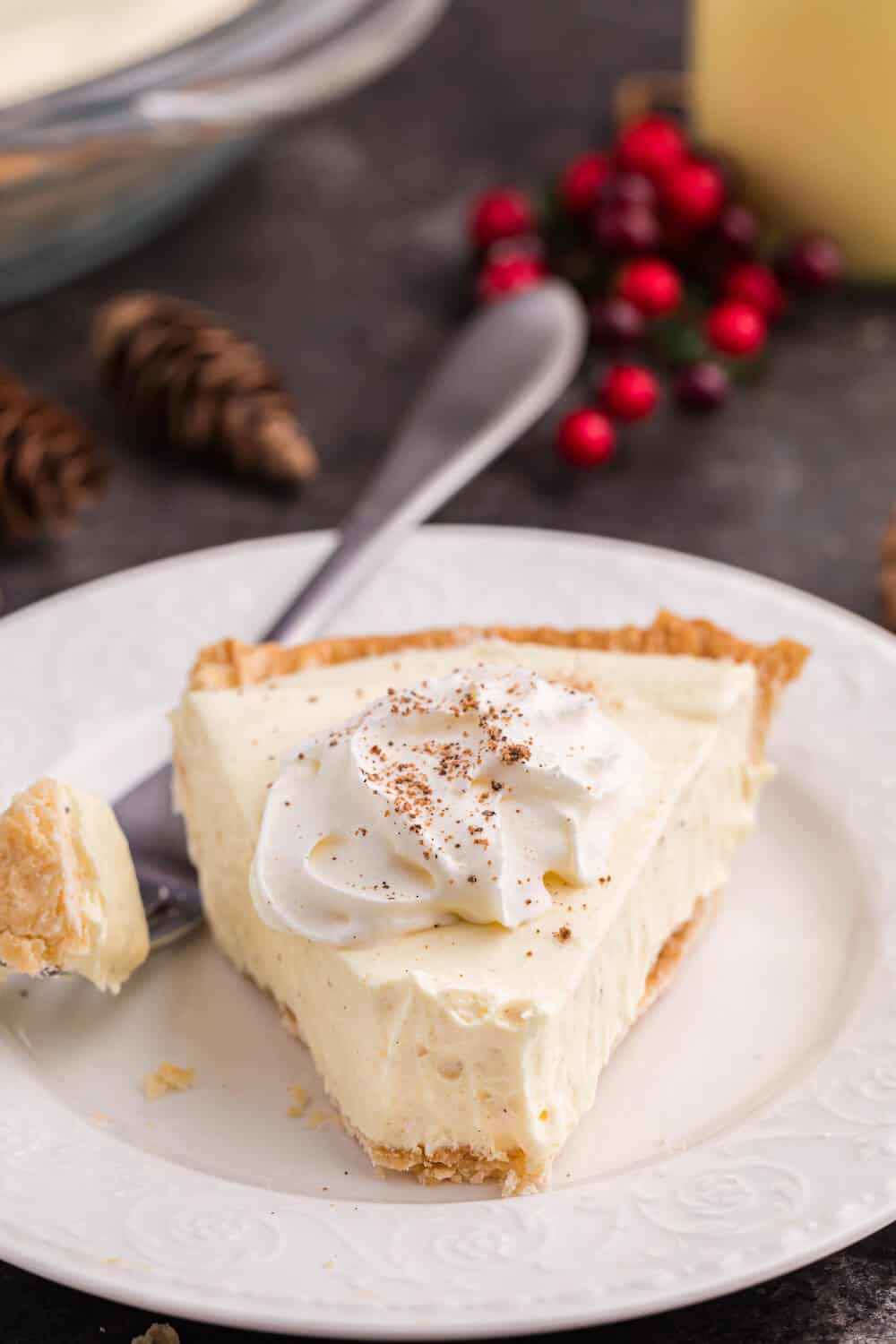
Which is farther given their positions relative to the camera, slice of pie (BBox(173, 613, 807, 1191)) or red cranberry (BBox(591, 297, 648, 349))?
red cranberry (BBox(591, 297, 648, 349))

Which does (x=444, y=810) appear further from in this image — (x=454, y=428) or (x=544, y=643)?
(x=454, y=428)

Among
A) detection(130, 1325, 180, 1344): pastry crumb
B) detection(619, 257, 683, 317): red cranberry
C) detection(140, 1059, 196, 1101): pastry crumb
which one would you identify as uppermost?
detection(130, 1325, 180, 1344): pastry crumb

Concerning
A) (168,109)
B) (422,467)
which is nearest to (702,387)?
(422,467)

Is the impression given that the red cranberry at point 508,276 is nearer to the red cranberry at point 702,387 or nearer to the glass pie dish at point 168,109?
the red cranberry at point 702,387

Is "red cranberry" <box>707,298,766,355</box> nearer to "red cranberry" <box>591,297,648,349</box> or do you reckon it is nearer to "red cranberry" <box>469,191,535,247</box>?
"red cranberry" <box>591,297,648,349</box>

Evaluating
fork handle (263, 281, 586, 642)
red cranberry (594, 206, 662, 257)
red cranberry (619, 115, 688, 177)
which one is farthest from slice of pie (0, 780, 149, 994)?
red cranberry (619, 115, 688, 177)

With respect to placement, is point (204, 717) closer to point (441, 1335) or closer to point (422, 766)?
point (422, 766)

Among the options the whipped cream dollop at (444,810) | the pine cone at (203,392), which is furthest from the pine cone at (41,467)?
the whipped cream dollop at (444,810)
